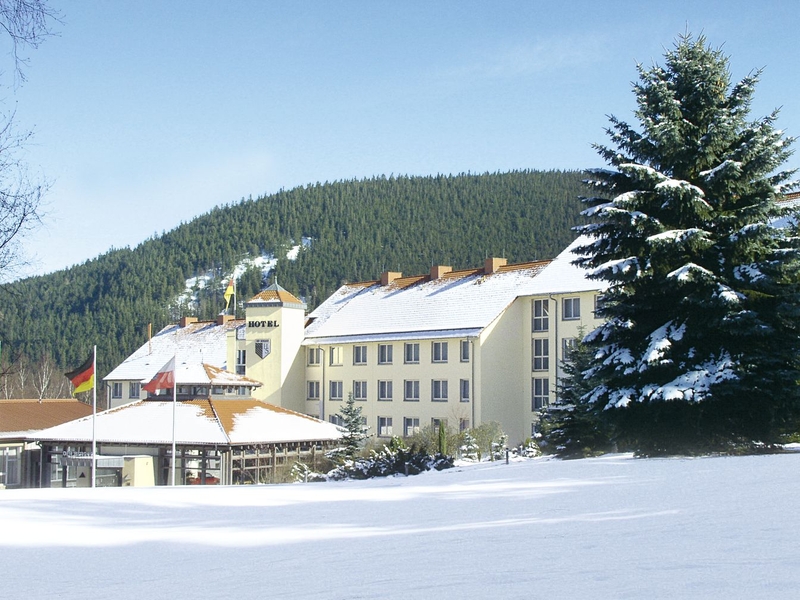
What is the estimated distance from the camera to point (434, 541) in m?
10.3

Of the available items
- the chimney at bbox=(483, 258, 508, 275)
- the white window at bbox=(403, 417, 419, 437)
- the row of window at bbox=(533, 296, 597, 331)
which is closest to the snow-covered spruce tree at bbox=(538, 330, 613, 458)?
the row of window at bbox=(533, 296, 597, 331)

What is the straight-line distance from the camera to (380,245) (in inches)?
7032

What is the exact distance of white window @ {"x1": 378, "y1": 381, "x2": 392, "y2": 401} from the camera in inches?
2194

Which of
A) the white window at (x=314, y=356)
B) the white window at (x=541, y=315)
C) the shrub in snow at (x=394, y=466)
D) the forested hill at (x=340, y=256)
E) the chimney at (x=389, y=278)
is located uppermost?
the forested hill at (x=340, y=256)

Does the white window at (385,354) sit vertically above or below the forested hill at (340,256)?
below

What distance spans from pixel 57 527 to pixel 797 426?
16.0 meters

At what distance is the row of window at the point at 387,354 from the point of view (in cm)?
5244

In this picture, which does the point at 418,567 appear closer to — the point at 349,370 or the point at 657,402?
the point at 657,402

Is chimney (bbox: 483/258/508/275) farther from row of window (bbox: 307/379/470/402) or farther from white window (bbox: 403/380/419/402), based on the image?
white window (bbox: 403/380/419/402)

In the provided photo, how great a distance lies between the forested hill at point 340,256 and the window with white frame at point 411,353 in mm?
89459

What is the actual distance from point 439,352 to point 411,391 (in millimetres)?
3273

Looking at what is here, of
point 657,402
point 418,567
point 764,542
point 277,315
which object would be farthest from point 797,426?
point 277,315

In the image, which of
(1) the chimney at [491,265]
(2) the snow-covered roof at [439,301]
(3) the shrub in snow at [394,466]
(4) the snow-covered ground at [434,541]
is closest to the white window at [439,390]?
(2) the snow-covered roof at [439,301]

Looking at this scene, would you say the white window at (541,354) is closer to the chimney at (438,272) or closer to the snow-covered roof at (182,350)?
the chimney at (438,272)
